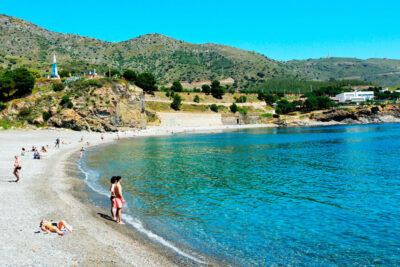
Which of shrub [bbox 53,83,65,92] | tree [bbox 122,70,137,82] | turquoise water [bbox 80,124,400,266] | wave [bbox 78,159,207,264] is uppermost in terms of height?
tree [bbox 122,70,137,82]

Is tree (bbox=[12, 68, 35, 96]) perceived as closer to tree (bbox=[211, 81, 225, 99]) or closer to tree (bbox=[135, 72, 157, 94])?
tree (bbox=[135, 72, 157, 94])

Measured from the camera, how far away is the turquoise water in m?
10.4

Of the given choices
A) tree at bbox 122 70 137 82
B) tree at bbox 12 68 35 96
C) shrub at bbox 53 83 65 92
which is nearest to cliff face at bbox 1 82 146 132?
shrub at bbox 53 83 65 92

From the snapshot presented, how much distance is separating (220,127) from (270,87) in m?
91.9

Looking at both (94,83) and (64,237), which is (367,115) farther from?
(64,237)

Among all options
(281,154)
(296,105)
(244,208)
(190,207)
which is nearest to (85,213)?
(190,207)

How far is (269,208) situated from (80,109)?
62.8m

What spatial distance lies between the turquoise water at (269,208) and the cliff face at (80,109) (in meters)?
42.0

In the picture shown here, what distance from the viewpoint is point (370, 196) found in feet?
58.6

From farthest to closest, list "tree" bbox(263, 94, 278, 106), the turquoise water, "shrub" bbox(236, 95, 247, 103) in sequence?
"tree" bbox(263, 94, 278, 106) → "shrub" bbox(236, 95, 247, 103) → the turquoise water

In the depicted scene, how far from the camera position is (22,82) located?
7088cm

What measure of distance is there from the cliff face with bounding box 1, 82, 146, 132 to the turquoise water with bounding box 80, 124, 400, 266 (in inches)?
1655

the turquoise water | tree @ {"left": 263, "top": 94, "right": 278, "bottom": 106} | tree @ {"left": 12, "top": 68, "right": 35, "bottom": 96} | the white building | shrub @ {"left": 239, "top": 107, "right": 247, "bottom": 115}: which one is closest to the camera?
the turquoise water

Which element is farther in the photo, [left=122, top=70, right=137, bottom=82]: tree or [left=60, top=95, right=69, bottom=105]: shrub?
[left=122, top=70, right=137, bottom=82]: tree
